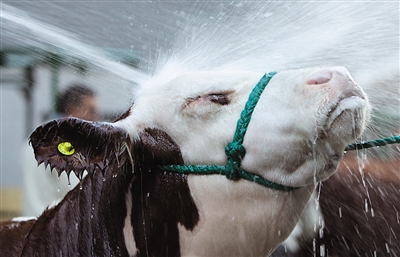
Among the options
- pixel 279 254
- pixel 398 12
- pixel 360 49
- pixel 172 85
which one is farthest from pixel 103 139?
pixel 398 12

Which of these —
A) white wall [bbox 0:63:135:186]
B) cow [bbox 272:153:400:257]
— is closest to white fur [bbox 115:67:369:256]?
cow [bbox 272:153:400:257]

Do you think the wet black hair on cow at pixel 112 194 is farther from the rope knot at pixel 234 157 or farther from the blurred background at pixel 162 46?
the blurred background at pixel 162 46

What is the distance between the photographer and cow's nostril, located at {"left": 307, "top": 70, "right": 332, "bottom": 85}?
1864mm

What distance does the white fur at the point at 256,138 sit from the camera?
1838 mm

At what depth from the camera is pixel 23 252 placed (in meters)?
2.38

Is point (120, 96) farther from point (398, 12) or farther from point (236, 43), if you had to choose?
point (398, 12)

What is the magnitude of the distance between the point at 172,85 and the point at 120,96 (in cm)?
326

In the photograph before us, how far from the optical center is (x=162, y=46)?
4.50 metres

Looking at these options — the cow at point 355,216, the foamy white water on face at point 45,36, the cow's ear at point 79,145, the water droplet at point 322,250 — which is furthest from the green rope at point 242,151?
the foamy white water on face at point 45,36

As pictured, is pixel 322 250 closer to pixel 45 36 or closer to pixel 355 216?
pixel 355 216

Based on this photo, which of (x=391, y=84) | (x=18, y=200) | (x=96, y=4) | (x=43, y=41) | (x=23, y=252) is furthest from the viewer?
(x=18, y=200)

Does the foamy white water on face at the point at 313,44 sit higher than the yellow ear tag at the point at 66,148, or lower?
higher

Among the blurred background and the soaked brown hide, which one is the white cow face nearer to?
the soaked brown hide

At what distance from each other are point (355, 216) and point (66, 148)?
71.0 inches
